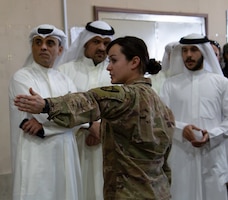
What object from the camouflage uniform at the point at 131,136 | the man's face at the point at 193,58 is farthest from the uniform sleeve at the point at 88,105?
the man's face at the point at 193,58

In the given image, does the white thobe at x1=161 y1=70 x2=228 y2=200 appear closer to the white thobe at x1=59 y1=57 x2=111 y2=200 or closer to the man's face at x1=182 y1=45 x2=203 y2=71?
the man's face at x1=182 y1=45 x2=203 y2=71

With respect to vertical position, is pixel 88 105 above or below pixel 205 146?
above

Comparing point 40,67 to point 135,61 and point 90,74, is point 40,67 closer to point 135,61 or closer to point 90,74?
point 90,74

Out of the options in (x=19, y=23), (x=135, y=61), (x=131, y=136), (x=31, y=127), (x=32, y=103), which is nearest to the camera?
(x=32, y=103)

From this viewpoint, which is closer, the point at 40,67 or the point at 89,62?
the point at 40,67

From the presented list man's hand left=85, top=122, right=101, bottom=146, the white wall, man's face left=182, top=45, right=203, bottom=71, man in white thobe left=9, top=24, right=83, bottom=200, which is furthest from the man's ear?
the white wall

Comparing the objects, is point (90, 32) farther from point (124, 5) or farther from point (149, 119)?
point (149, 119)

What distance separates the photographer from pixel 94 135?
2.65m

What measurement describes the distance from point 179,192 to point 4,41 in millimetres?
2049

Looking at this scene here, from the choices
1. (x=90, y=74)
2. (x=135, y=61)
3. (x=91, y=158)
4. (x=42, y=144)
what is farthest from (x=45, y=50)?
(x=135, y=61)

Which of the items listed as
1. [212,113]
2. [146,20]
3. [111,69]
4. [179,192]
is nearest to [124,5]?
[146,20]

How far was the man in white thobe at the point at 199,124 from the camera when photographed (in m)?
2.86

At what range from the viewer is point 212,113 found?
2910 mm

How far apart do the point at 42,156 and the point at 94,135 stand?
417 millimetres
